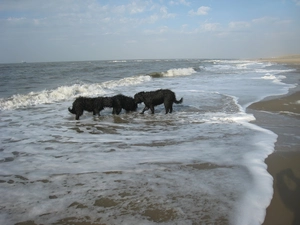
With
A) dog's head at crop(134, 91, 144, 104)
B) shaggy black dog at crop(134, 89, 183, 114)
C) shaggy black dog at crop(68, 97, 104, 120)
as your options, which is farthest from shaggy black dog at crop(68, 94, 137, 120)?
shaggy black dog at crop(134, 89, 183, 114)

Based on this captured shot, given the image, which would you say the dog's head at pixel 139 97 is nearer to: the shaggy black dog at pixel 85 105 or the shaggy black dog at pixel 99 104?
the shaggy black dog at pixel 99 104

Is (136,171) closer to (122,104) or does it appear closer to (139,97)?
(122,104)

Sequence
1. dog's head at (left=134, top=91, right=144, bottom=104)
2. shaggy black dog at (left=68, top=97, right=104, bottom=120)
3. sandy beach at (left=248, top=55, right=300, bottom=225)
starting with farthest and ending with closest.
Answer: dog's head at (left=134, top=91, right=144, bottom=104) < shaggy black dog at (left=68, top=97, right=104, bottom=120) < sandy beach at (left=248, top=55, right=300, bottom=225)

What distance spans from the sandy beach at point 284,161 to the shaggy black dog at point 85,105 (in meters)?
5.10

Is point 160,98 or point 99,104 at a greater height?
point 160,98

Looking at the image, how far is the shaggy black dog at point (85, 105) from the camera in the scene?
316 inches

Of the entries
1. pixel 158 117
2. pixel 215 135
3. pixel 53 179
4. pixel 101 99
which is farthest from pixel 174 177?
pixel 101 99

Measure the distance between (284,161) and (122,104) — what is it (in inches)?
232

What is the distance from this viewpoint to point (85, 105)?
8.18m

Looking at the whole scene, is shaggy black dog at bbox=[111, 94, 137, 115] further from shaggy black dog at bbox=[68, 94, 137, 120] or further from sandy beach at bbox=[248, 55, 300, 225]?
sandy beach at bbox=[248, 55, 300, 225]

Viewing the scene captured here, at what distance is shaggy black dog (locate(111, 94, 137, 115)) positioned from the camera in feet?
28.4

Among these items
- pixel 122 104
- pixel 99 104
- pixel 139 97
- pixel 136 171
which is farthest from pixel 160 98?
pixel 136 171

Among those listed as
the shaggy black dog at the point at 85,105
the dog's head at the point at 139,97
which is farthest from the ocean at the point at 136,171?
the dog's head at the point at 139,97

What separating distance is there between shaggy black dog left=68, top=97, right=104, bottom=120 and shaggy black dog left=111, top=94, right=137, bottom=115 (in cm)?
50
